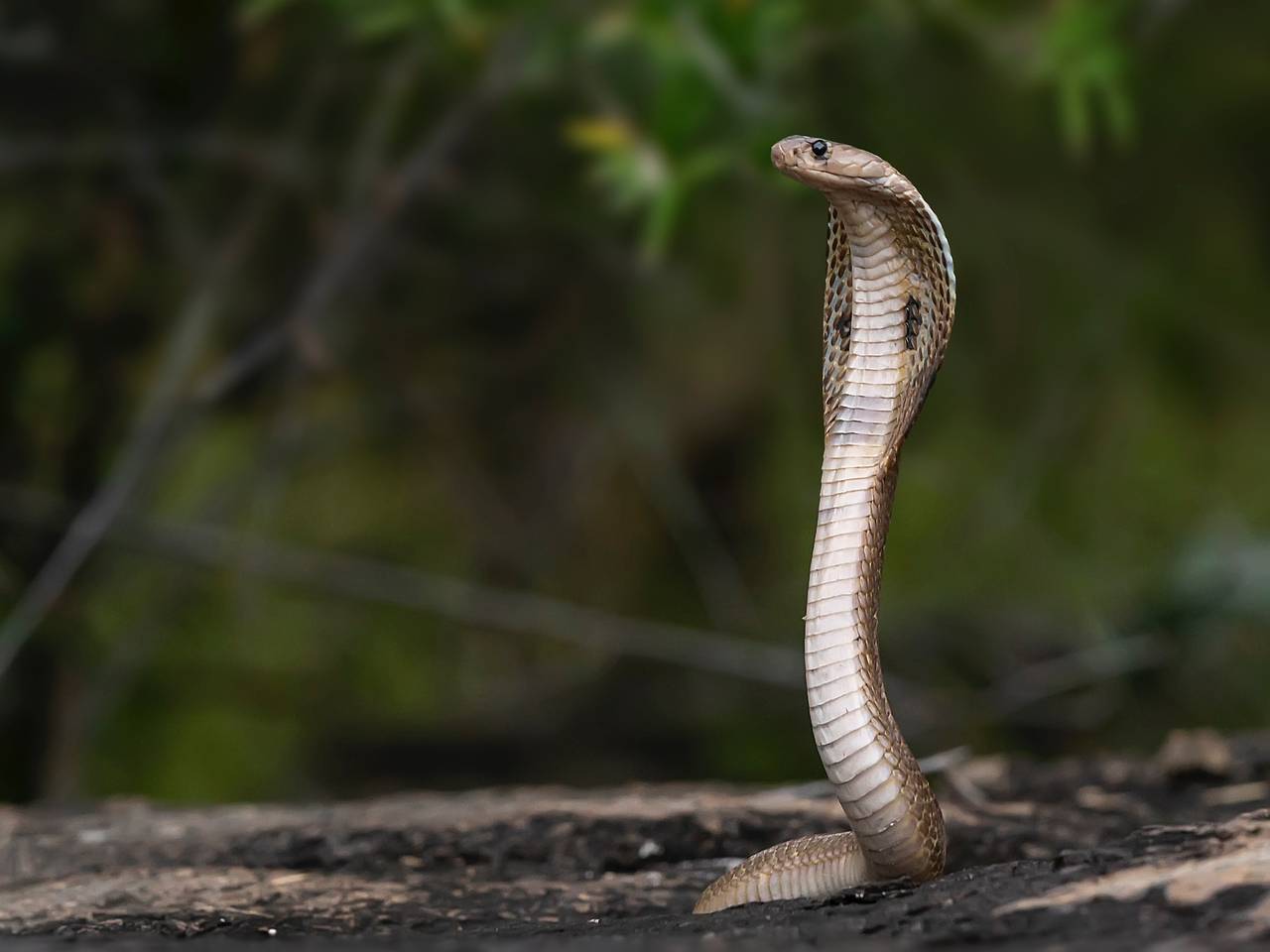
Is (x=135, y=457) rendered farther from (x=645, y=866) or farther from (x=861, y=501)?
(x=861, y=501)

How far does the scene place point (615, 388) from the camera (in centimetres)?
589

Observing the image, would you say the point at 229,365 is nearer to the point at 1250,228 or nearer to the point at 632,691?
the point at 632,691

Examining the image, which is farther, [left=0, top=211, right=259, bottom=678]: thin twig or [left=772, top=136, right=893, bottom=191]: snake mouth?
[left=0, top=211, right=259, bottom=678]: thin twig

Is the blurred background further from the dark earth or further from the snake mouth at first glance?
the snake mouth

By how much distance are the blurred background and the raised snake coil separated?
8.51ft

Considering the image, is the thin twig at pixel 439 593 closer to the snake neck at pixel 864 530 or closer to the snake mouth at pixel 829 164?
the snake neck at pixel 864 530

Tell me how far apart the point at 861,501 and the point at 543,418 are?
3.84m

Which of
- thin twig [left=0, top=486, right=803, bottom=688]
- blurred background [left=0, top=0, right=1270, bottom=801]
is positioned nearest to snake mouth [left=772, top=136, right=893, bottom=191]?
blurred background [left=0, top=0, right=1270, bottom=801]

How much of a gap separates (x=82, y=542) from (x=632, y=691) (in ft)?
7.49

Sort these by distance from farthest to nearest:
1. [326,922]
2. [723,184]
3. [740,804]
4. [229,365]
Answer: [723,184], [229,365], [740,804], [326,922]

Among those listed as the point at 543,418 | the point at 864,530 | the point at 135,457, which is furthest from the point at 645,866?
the point at 543,418

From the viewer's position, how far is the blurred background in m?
5.16

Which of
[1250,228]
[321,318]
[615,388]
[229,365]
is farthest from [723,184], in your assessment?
[1250,228]

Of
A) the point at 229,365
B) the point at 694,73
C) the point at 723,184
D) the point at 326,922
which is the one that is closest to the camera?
the point at 326,922
